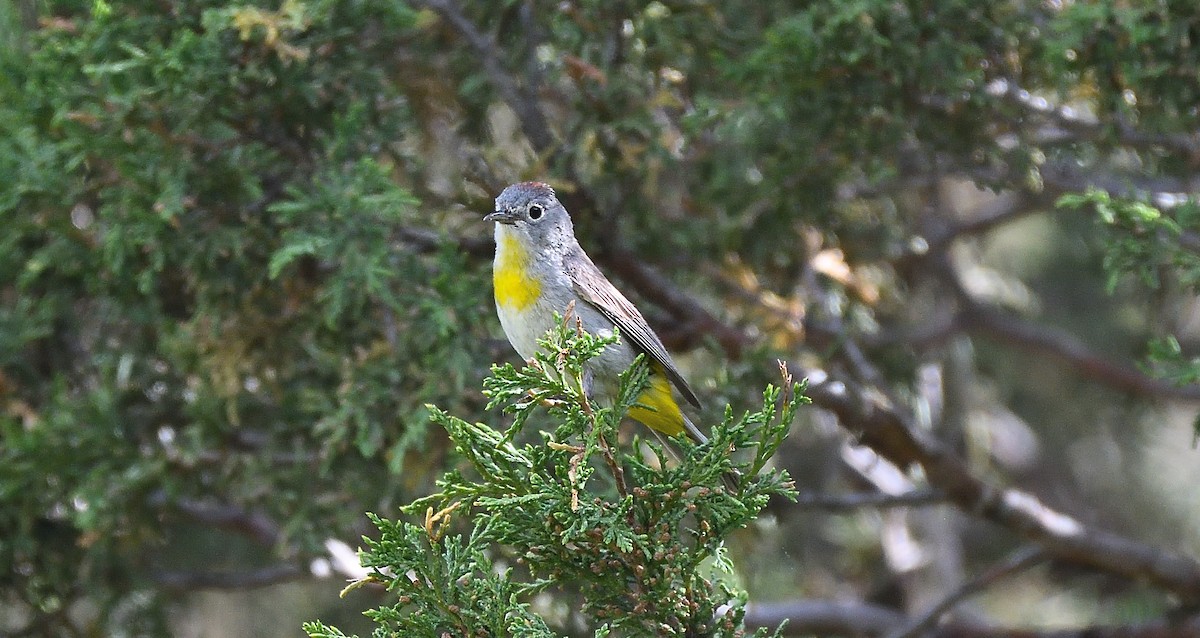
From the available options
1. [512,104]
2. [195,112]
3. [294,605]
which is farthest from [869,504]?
[294,605]

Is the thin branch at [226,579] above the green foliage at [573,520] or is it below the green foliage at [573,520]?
below

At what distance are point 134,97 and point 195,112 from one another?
0.25m

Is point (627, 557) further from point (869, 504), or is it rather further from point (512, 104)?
point (869, 504)

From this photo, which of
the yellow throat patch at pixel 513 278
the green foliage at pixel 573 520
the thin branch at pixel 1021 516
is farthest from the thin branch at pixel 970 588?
the green foliage at pixel 573 520

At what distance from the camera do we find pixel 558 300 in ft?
14.5

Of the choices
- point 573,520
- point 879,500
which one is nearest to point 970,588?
point 879,500

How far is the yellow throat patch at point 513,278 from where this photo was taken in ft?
14.3

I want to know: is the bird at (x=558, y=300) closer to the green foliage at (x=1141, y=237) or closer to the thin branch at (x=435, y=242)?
the thin branch at (x=435, y=242)

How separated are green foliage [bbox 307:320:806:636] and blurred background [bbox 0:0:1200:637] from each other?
1.30m

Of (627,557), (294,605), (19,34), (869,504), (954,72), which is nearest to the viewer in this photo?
(627,557)

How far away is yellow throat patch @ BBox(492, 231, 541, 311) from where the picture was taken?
14.3ft

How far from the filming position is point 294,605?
27.3 ft

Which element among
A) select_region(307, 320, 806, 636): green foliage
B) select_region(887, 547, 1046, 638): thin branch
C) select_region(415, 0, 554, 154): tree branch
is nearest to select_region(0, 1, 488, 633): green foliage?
select_region(415, 0, 554, 154): tree branch

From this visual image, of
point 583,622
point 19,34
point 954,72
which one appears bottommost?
point 583,622
